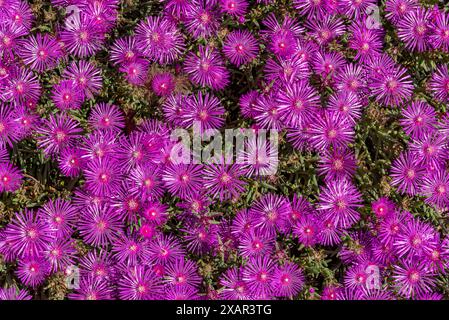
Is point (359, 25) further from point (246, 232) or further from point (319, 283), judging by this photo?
point (319, 283)

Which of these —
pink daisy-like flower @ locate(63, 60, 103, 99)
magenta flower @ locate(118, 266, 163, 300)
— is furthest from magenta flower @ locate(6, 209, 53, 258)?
pink daisy-like flower @ locate(63, 60, 103, 99)

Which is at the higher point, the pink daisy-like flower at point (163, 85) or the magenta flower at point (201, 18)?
the magenta flower at point (201, 18)

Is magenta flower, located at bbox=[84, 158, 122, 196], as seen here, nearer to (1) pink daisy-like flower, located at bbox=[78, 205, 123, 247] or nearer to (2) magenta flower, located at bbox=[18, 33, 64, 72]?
(1) pink daisy-like flower, located at bbox=[78, 205, 123, 247]

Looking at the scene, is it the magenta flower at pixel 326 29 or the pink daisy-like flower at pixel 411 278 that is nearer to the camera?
the pink daisy-like flower at pixel 411 278

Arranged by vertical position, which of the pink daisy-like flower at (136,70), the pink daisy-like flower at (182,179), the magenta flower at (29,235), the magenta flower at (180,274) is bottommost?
the magenta flower at (180,274)

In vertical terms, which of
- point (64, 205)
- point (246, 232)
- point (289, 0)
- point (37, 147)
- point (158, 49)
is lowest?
point (246, 232)

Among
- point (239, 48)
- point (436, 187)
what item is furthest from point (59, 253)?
point (436, 187)

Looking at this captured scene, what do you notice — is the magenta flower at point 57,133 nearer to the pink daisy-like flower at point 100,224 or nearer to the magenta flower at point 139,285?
the pink daisy-like flower at point 100,224

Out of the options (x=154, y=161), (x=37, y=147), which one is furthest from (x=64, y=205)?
(x=154, y=161)

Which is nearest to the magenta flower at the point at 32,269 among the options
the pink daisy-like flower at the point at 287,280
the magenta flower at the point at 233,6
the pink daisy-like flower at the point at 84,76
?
the pink daisy-like flower at the point at 84,76
